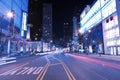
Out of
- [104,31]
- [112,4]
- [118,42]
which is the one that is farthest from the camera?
[104,31]

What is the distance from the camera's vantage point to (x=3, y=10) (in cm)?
6531

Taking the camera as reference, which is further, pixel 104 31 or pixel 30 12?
pixel 30 12

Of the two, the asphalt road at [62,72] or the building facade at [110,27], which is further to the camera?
the building facade at [110,27]

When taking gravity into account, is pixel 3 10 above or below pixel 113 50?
above

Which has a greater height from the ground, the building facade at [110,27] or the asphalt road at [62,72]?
the building facade at [110,27]

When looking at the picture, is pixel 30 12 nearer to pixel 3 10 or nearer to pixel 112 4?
pixel 3 10

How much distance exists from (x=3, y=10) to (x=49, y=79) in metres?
58.5

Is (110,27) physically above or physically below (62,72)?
above

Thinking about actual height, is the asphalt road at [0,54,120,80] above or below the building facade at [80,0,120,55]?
below

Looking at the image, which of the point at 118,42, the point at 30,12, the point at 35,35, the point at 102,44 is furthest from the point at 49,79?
the point at 35,35

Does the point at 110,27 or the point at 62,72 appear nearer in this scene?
the point at 62,72

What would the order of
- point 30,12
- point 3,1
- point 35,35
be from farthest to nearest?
point 35,35
point 30,12
point 3,1

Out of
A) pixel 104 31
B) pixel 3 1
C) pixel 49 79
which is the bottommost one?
pixel 49 79

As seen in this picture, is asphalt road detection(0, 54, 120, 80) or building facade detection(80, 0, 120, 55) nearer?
asphalt road detection(0, 54, 120, 80)
